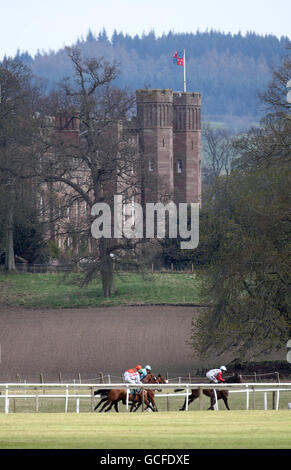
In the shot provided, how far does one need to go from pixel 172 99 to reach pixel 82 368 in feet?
134

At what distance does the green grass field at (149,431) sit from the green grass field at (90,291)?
33.5 metres

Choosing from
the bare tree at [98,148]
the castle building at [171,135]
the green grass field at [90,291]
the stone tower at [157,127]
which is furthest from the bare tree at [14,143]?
the stone tower at [157,127]

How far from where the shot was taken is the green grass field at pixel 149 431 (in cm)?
1593

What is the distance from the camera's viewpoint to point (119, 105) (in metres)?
57.7

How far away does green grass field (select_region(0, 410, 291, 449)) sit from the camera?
15930mm

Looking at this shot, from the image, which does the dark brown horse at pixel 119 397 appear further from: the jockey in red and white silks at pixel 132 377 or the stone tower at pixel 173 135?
the stone tower at pixel 173 135

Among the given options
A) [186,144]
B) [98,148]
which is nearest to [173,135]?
[186,144]

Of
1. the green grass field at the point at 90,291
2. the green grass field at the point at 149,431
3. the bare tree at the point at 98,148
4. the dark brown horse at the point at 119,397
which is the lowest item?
the green grass field at the point at 90,291

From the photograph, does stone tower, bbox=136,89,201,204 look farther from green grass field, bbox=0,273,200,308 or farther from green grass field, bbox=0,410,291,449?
green grass field, bbox=0,410,291,449

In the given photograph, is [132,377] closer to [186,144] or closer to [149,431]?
[149,431]

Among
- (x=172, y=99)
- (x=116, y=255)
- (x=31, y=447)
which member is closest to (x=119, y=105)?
(x=116, y=255)
